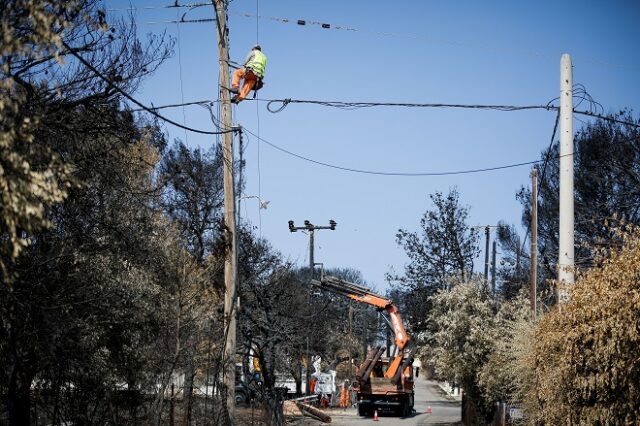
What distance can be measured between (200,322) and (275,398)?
3.95 m

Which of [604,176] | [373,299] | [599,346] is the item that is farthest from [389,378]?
[599,346]

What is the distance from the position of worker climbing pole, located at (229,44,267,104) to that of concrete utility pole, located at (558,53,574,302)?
588 cm

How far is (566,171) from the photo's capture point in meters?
16.9

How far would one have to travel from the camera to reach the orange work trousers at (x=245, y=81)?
1694 centimetres

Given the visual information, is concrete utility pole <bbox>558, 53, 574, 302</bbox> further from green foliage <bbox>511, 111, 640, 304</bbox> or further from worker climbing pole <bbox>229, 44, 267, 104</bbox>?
green foliage <bbox>511, 111, 640, 304</bbox>

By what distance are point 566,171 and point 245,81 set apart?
649cm

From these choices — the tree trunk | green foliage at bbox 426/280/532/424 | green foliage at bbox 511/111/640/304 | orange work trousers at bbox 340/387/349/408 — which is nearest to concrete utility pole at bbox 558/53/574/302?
the tree trunk

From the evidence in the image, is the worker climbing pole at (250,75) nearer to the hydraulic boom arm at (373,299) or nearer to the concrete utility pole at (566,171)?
the concrete utility pole at (566,171)

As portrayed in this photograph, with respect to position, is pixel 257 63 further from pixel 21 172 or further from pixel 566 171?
pixel 21 172

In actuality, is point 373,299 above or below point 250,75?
below

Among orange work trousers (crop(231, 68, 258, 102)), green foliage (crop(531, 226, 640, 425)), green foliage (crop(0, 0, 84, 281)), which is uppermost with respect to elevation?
orange work trousers (crop(231, 68, 258, 102))

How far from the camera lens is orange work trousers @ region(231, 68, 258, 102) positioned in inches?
667

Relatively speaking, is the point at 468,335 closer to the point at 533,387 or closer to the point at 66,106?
the point at 533,387

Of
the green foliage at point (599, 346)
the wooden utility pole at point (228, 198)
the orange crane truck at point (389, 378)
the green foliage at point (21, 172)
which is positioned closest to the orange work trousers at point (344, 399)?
the orange crane truck at point (389, 378)
